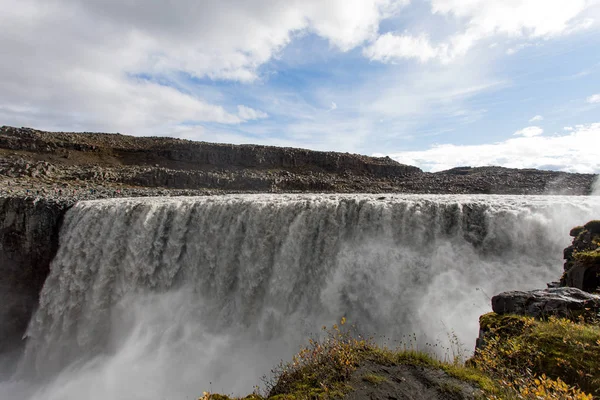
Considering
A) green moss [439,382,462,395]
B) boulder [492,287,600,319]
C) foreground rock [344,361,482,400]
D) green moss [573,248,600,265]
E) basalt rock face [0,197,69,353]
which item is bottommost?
basalt rock face [0,197,69,353]

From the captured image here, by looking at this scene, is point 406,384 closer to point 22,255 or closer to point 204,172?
point 22,255

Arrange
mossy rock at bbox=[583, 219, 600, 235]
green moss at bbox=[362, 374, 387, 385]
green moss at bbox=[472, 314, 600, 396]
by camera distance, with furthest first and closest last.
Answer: mossy rock at bbox=[583, 219, 600, 235] < green moss at bbox=[362, 374, 387, 385] < green moss at bbox=[472, 314, 600, 396]

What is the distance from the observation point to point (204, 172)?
46.5m

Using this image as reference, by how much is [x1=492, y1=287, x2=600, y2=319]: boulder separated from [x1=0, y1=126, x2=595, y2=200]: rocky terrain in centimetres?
3163

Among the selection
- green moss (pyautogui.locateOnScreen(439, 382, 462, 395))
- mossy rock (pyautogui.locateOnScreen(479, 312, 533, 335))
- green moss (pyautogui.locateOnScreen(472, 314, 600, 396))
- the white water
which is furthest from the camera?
the white water

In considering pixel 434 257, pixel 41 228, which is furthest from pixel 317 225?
pixel 41 228

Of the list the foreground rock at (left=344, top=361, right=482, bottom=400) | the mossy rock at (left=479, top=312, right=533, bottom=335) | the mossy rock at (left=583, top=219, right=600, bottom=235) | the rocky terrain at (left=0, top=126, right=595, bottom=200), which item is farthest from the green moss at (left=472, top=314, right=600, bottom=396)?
the rocky terrain at (left=0, top=126, right=595, bottom=200)

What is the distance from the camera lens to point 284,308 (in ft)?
46.3

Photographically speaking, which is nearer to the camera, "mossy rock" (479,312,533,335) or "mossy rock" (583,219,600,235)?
"mossy rock" (479,312,533,335)

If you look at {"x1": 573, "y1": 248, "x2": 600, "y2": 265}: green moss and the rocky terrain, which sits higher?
the rocky terrain

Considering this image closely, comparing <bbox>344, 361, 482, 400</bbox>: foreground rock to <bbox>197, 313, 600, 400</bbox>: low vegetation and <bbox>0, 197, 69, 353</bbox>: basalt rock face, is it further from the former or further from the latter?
<bbox>0, 197, 69, 353</bbox>: basalt rock face

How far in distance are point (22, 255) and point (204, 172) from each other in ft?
89.0

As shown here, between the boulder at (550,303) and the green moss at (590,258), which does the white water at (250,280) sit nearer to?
the green moss at (590,258)

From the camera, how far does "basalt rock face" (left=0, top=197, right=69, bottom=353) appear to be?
20906 mm
